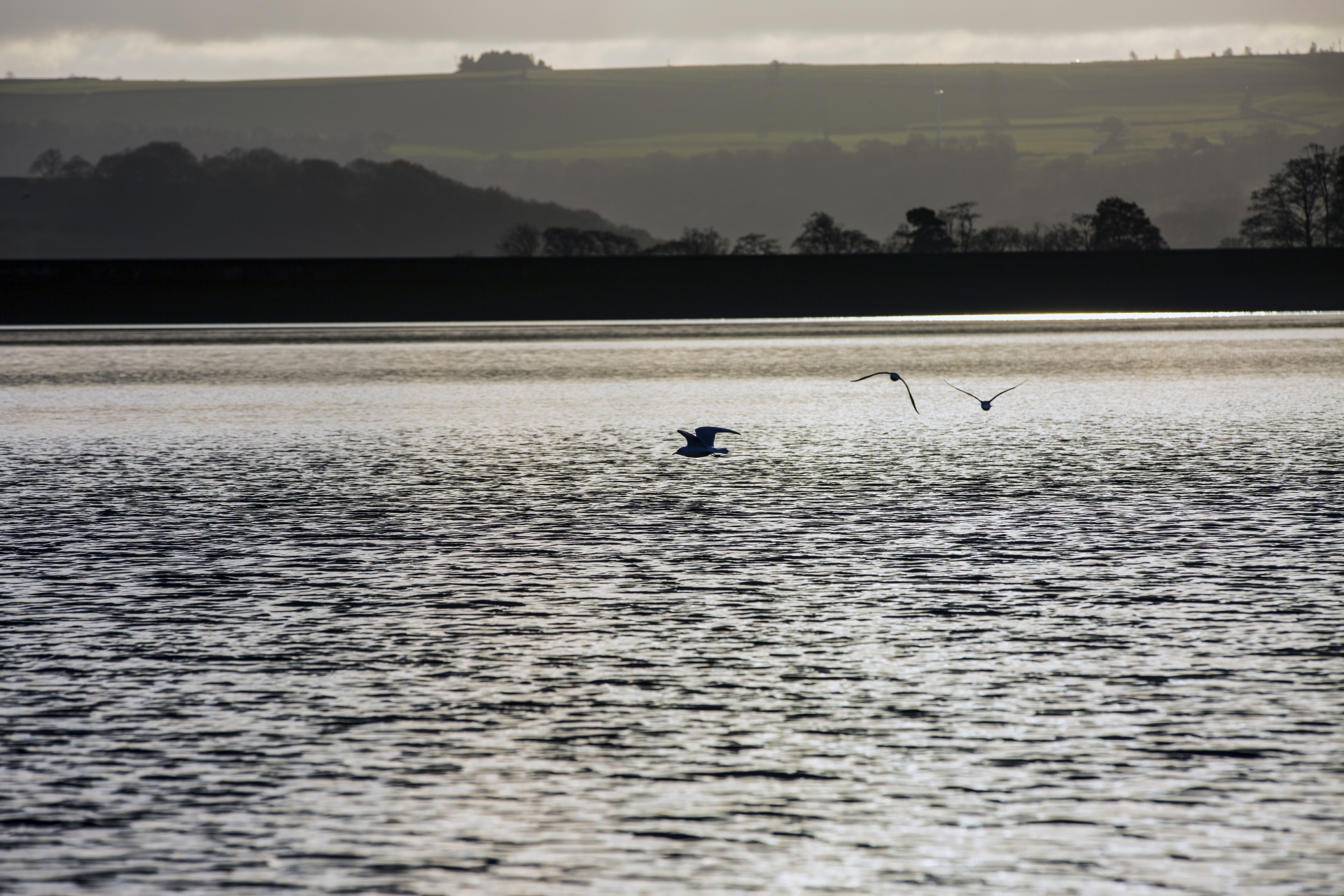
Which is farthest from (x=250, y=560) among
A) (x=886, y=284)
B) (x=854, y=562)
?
(x=886, y=284)

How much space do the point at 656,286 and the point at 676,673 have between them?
481 ft

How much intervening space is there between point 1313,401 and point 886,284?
4280 inches

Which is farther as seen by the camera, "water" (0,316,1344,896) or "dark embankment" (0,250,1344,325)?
"dark embankment" (0,250,1344,325)

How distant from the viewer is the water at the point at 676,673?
8695mm

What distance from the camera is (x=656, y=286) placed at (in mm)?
158500

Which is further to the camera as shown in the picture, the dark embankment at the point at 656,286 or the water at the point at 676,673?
the dark embankment at the point at 656,286

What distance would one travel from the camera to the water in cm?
870

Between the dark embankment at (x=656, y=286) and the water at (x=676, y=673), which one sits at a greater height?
the dark embankment at (x=656, y=286)

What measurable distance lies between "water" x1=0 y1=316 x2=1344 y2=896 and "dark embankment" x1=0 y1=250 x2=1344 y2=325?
124 metres

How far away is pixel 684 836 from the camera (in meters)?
8.90

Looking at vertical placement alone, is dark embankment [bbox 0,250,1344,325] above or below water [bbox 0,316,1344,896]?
above

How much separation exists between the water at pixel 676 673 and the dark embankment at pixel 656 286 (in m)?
124

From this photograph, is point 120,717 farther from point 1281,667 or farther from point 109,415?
point 109,415

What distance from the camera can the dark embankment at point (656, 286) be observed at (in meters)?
154
